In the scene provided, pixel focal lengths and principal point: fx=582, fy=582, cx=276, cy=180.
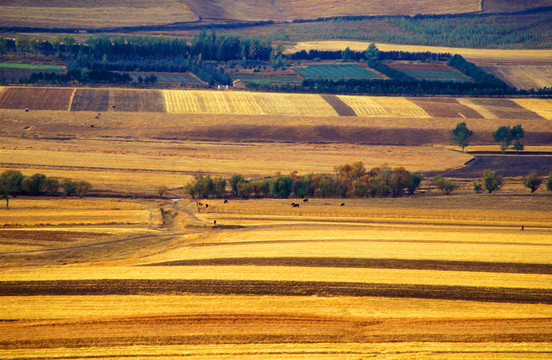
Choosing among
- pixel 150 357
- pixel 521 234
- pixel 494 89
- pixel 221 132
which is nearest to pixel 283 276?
pixel 150 357

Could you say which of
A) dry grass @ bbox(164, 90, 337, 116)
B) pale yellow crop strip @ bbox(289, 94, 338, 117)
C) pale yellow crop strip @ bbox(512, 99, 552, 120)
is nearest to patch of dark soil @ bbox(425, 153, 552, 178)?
pale yellow crop strip @ bbox(512, 99, 552, 120)

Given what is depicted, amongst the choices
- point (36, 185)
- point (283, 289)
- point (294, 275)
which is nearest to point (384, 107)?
point (36, 185)

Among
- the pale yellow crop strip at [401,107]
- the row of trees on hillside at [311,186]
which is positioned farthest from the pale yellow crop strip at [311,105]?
the row of trees on hillside at [311,186]

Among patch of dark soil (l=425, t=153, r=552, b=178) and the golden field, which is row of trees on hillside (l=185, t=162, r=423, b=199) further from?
patch of dark soil (l=425, t=153, r=552, b=178)

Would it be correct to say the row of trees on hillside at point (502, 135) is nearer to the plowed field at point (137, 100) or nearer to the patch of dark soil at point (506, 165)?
the patch of dark soil at point (506, 165)

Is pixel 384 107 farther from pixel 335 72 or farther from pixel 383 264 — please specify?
pixel 383 264
